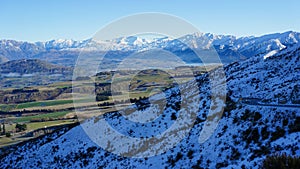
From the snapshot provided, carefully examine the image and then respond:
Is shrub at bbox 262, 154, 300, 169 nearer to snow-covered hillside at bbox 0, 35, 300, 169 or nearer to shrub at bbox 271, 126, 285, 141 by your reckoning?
snow-covered hillside at bbox 0, 35, 300, 169

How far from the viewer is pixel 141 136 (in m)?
50.1

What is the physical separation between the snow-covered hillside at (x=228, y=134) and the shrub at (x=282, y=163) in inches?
138

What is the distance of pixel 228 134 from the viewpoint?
38.7 m

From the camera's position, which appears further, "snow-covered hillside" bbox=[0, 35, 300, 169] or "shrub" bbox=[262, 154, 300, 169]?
"snow-covered hillside" bbox=[0, 35, 300, 169]

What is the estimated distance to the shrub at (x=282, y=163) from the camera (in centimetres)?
2087

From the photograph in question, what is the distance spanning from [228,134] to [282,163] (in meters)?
17.7

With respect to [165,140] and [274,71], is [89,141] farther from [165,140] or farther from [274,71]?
[274,71]

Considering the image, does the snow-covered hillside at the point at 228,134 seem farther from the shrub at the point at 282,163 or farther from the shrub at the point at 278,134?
the shrub at the point at 282,163

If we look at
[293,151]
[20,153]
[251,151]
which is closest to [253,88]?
[251,151]

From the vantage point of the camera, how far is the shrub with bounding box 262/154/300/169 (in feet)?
68.5

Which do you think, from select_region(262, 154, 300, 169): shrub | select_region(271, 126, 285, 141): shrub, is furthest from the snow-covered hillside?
select_region(262, 154, 300, 169): shrub

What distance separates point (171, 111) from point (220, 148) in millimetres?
19700

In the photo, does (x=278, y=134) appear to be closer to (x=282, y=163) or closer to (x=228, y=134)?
(x=228, y=134)

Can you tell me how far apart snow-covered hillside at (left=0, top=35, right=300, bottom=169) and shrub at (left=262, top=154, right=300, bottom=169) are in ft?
11.5
